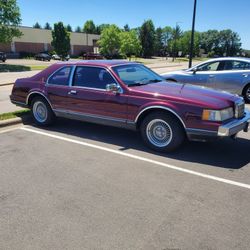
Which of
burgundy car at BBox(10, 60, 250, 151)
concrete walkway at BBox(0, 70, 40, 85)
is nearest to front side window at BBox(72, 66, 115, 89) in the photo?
burgundy car at BBox(10, 60, 250, 151)

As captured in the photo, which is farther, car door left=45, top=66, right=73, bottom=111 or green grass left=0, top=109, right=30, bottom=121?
green grass left=0, top=109, right=30, bottom=121

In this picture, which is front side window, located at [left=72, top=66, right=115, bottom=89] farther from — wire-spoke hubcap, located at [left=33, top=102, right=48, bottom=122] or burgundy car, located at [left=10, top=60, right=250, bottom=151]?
wire-spoke hubcap, located at [left=33, top=102, right=48, bottom=122]

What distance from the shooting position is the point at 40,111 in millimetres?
7512

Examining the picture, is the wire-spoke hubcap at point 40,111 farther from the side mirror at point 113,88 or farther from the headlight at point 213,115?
the headlight at point 213,115

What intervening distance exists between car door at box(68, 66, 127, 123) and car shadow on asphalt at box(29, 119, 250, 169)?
1.58 feet

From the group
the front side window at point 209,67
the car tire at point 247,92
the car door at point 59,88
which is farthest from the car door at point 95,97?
the car tire at point 247,92

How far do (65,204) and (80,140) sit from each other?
2.66 metres

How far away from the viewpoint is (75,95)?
6.64m

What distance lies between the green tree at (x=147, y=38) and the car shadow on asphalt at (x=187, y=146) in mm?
86558

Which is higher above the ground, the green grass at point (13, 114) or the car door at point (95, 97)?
the car door at point (95, 97)

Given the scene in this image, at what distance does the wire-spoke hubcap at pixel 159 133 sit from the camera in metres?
5.65

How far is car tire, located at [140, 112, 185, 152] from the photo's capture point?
552cm

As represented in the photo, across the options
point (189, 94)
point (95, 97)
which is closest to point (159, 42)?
point (95, 97)

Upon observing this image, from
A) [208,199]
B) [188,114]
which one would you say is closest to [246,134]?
[188,114]
